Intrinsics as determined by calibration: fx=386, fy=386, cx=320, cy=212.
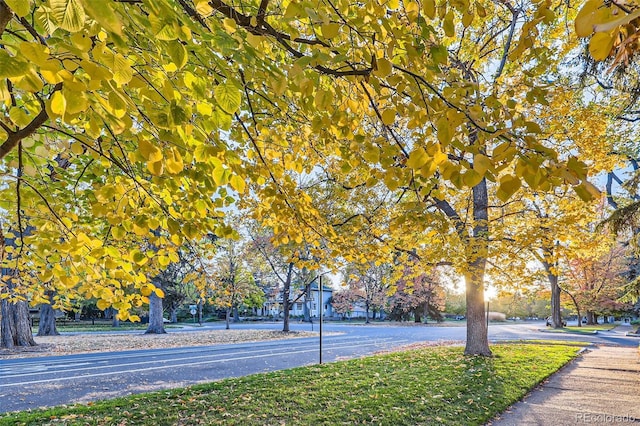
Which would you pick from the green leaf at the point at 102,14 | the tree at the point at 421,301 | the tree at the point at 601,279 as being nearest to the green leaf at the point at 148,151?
the green leaf at the point at 102,14

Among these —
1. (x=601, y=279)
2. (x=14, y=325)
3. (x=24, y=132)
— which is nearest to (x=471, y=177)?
(x=24, y=132)

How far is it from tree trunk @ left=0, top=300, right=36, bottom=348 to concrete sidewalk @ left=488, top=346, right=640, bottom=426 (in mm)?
17245

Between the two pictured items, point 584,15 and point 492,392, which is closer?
point 584,15

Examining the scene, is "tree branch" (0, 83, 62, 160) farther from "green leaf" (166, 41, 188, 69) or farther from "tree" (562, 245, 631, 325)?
"tree" (562, 245, 631, 325)

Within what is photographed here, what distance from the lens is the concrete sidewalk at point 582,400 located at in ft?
Result: 17.1

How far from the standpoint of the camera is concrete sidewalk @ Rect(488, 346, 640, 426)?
5.22m

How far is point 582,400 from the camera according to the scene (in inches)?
247

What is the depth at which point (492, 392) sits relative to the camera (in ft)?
21.2

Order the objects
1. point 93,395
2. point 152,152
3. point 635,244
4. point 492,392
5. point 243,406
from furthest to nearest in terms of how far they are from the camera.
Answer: point 635,244
point 93,395
point 492,392
point 243,406
point 152,152

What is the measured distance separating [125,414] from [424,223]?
484 cm

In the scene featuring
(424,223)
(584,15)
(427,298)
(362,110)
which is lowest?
(427,298)

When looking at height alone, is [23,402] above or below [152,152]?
below

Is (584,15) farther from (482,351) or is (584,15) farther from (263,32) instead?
(482,351)

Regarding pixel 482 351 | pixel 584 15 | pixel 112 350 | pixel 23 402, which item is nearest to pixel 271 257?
pixel 112 350
